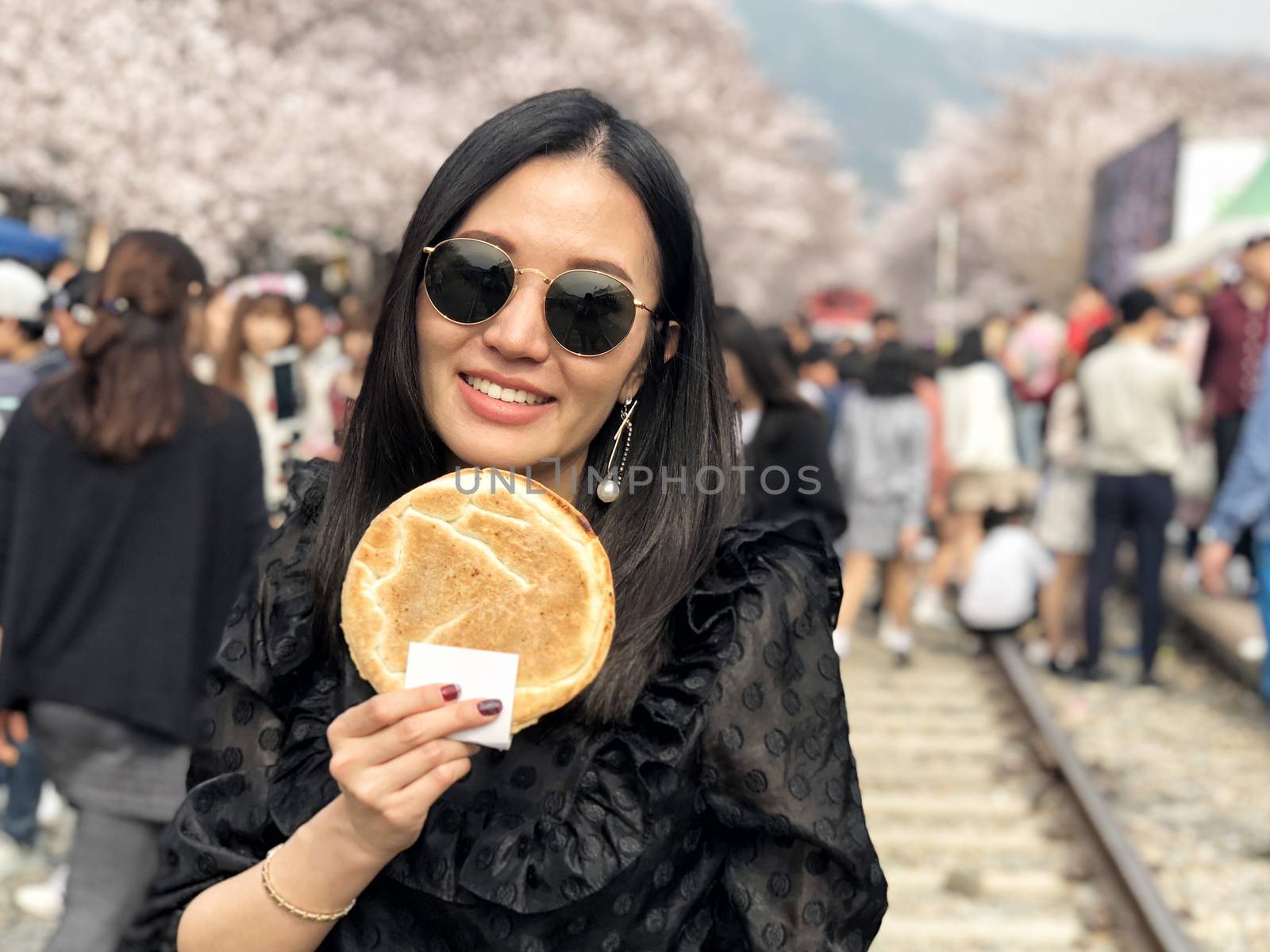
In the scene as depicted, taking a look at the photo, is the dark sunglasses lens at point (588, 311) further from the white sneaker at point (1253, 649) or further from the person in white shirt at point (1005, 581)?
the person in white shirt at point (1005, 581)

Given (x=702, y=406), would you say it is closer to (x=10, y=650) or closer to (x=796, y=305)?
(x=10, y=650)

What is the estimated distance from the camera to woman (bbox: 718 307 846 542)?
Answer: 626cm

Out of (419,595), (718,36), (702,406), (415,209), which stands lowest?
(419,595)

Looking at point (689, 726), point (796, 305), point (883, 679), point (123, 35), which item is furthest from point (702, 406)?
point (796, 305)

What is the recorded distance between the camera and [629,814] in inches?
63.9

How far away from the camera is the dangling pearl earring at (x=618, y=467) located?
1803 millimetres

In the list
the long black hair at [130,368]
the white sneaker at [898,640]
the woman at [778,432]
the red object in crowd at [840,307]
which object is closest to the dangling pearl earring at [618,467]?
the long black hair at [130,368]

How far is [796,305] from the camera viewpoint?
59.9m

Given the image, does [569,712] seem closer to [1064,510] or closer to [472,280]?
[472,280]

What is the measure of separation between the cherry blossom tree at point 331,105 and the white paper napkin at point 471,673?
8268 mm

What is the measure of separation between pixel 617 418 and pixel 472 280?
333 mm

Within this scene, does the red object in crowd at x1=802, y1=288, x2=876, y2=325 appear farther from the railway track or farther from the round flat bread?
the round flat bread

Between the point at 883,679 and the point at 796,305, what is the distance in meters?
52.2

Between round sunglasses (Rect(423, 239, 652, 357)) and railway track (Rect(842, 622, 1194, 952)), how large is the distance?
382 cm
